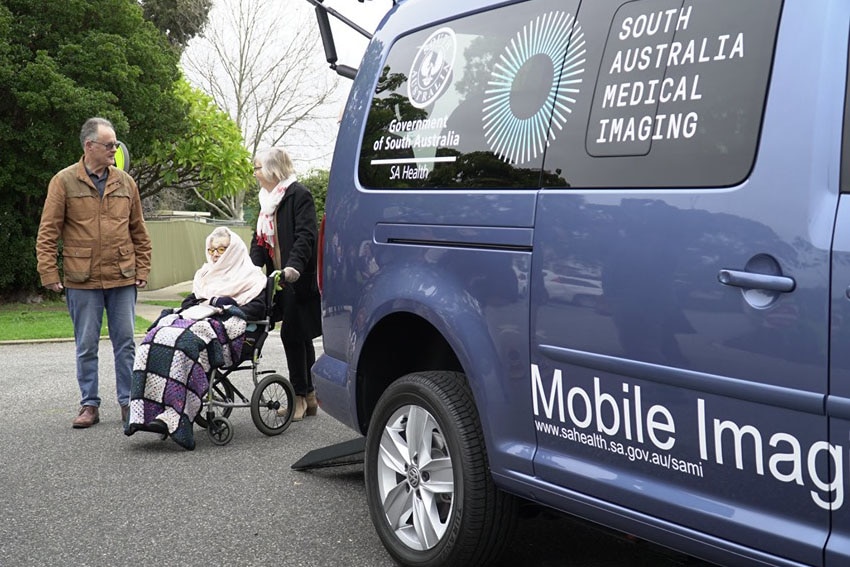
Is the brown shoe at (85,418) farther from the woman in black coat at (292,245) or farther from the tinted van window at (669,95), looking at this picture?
the tinted van window at (669,95)

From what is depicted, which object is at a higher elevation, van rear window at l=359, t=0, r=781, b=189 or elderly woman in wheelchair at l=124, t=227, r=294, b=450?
van rear window at l=359, t=0, r=781, b=189

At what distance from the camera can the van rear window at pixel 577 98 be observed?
108 inches

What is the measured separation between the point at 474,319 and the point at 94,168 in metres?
3.98

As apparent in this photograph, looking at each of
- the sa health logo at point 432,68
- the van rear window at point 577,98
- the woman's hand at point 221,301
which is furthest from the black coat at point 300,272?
the sa health logo at point 432,68

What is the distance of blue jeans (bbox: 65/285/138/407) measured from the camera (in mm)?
6660

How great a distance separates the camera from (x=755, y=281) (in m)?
2.56

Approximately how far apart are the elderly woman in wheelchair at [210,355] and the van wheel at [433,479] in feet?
7.35

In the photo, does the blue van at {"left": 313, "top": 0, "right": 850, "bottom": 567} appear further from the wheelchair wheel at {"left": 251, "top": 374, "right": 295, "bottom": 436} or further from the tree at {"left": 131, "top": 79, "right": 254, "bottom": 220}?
the tree at {"left": 131, "top": 79, "right": 254, "bottom": 220}

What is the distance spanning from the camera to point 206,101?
23.9 m

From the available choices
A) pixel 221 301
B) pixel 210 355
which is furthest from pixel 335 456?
pixel 221 301

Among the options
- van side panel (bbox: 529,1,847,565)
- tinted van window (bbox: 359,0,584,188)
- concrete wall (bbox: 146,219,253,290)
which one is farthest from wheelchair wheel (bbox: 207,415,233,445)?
concrete wall (bbox: 146,219,253,290)

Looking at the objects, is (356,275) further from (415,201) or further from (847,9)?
(847,9)

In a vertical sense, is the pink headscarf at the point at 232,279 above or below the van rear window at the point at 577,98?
below

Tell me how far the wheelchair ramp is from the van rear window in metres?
1.77
